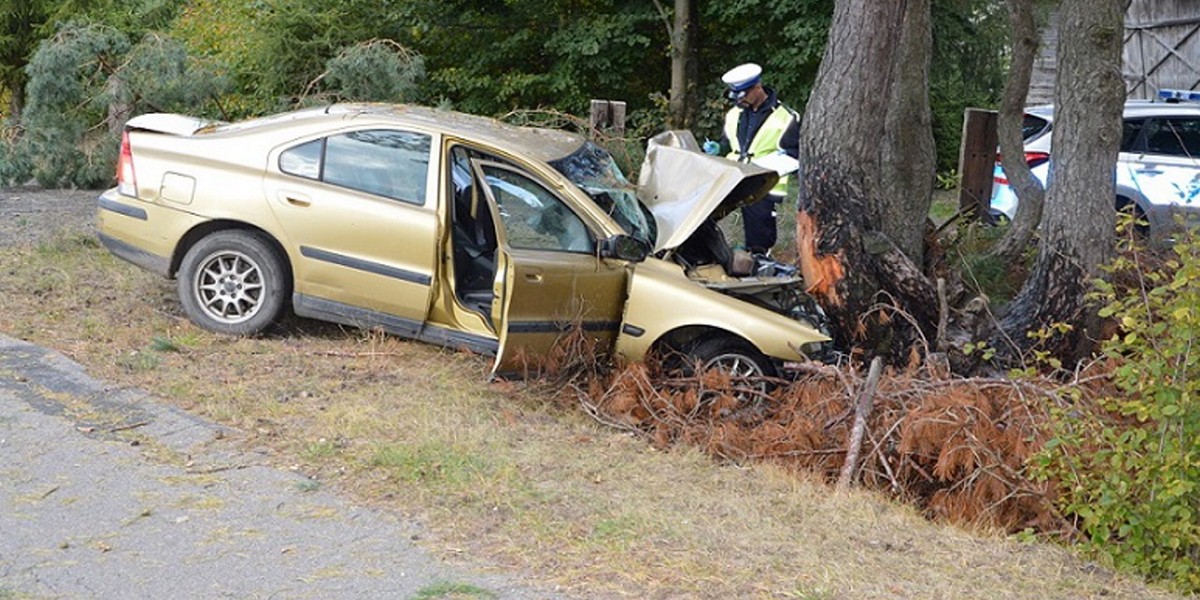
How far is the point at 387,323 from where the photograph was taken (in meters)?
8.82

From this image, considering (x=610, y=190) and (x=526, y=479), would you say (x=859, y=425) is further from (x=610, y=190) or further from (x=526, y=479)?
(x=610, y=190)

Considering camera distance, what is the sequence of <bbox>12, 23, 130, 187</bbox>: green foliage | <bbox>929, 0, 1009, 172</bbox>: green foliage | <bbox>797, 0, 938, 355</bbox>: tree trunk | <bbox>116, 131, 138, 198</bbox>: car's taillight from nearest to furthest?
<bbox>116, 131, 138, 198</bbox>: car's taillight < <bbox>797, 0, 938, 355</bbox>: tree trunk < <bbox>12, 23, 130, 187</bbox>: green foliage < <bbox>929, 0, 1009, 172</bbox>: green foliage

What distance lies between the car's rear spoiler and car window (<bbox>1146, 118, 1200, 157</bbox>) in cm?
880

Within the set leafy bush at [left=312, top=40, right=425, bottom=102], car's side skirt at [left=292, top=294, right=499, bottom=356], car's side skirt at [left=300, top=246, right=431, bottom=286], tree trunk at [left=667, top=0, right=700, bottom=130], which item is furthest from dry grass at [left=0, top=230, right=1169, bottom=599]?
tree trunk at [left=667, top=0, right=700, bottom=130]

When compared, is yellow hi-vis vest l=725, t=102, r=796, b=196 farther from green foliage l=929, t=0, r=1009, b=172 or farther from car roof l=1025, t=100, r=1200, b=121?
green foliage l=929, t=0, r=1009, b=172

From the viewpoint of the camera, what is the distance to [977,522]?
7309 mm

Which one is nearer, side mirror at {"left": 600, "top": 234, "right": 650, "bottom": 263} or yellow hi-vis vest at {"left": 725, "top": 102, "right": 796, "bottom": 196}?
side mirror at {"left": 600, "top": 234, "right": 650, "bottom": 263}

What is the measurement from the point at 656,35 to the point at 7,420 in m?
15.3

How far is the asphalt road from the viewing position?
17.7 feet

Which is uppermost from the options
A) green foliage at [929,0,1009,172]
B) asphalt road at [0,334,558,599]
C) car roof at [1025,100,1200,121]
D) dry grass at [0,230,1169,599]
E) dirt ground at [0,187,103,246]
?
green foliage at [929,0,1009,172]

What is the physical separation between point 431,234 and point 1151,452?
422cm

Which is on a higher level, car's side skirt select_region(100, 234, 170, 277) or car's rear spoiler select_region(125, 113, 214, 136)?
car's rear spoiler select_region(125, 113, 214, 136)

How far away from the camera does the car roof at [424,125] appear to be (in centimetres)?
895

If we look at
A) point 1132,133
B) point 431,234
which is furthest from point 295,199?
point 1132,133
